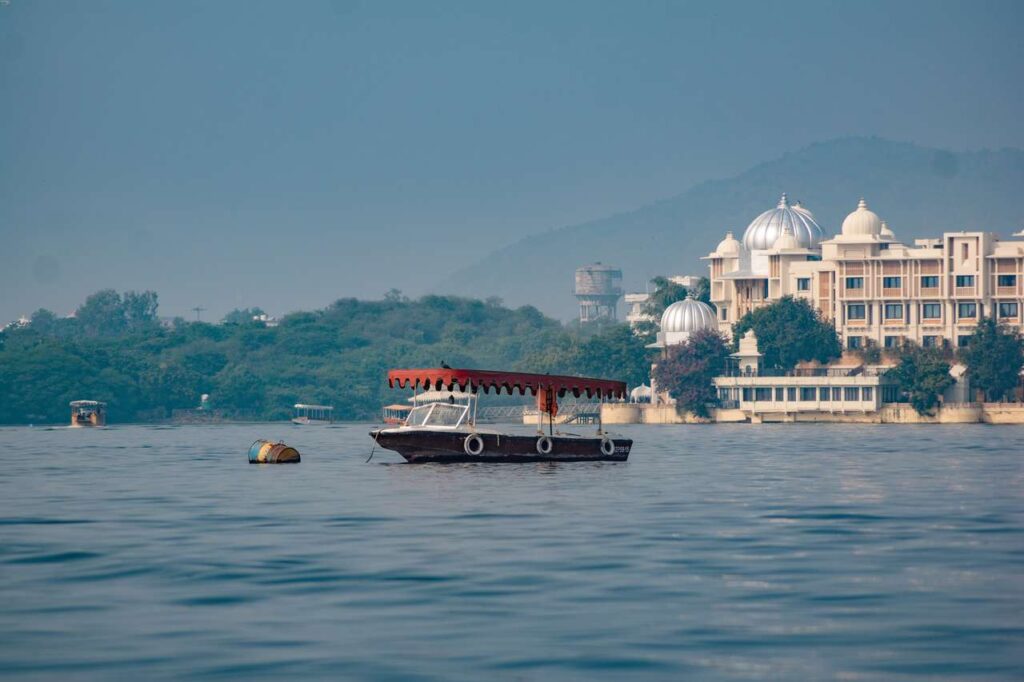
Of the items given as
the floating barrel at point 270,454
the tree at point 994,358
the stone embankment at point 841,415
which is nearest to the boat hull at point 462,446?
the floating barrel at point 270,454

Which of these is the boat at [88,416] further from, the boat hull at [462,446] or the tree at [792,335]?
the boat hull at [462,446]

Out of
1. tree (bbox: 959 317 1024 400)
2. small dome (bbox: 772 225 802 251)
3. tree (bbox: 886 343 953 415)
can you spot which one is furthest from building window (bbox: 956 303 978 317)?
small dome (bbox: 772 225 802 251)

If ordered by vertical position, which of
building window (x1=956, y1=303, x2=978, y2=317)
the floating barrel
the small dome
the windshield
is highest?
the small dome

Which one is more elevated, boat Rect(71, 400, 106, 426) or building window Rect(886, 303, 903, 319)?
building window Rect(886, 303, 903, 319)

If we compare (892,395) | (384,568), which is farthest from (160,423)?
(384,568)

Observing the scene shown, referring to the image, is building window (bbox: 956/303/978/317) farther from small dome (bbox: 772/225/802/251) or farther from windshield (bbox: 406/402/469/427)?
windshield (bbox: 406/402/469/427)

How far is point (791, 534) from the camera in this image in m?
36.3

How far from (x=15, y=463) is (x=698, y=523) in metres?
43.6

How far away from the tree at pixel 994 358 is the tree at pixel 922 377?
107 inches

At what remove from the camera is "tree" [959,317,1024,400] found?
16575 cm

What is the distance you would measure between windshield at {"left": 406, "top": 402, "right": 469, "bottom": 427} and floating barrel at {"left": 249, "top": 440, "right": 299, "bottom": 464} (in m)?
8.45

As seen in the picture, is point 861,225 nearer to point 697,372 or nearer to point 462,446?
point 697,372

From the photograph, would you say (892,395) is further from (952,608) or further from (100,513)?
(952,608)

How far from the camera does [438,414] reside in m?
65.8
